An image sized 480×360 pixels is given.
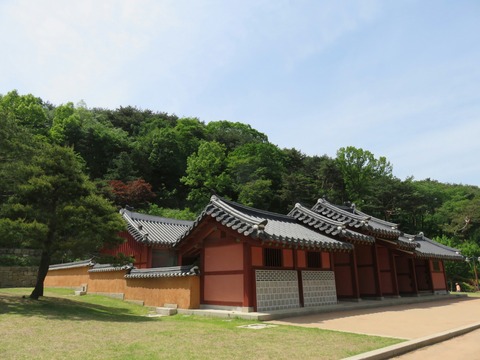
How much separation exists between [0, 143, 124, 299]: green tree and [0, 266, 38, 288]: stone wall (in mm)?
11678

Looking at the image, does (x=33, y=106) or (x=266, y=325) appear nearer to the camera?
(x=266, y=325)

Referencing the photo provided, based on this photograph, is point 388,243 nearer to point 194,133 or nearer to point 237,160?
point 237,160

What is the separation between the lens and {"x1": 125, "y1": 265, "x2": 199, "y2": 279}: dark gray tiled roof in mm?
13992

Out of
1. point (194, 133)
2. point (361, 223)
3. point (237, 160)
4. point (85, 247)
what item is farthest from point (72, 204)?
point (194, 133)

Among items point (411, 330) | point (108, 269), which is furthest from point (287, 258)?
point (108, 269)

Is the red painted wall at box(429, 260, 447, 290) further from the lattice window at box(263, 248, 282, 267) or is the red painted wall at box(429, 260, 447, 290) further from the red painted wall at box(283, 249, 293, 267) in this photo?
the lattice window at box(263, 248, 282, 267)

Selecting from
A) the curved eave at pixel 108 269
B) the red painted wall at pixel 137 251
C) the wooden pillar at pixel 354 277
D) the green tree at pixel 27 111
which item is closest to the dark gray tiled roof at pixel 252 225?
the wooden pillar at pixel 354 277

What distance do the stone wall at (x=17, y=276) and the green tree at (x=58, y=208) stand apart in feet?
38.3

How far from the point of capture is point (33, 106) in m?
50.1

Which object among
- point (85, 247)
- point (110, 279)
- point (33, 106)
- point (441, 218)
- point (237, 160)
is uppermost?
point (33, 106)

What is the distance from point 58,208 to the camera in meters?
13.3

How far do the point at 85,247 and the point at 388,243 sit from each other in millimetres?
15509

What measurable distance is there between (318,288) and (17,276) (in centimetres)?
2064

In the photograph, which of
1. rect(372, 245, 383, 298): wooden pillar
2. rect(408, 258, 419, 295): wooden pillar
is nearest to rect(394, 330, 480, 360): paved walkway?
rect(372, 245, 383, 298): wooden pillar
